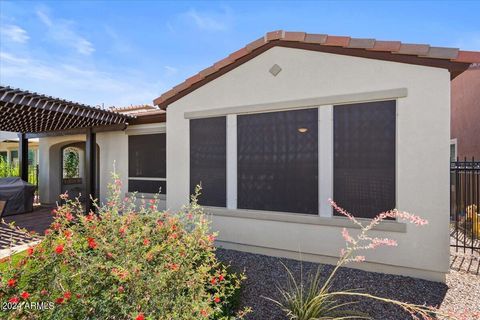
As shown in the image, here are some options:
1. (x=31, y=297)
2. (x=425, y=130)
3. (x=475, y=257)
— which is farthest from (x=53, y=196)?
(x=475, y=257)

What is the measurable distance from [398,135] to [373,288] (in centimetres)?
311

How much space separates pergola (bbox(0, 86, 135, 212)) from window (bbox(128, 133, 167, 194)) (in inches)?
38.4

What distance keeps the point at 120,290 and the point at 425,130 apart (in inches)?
235

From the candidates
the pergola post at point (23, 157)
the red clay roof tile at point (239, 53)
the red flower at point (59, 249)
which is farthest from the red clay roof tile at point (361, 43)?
the pergola post at point (23, 157)

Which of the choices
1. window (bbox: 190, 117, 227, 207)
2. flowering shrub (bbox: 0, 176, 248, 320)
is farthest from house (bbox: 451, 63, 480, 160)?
flowering shrub (bbox: 0, 176, 248, 320)

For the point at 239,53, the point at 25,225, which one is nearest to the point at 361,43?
the point at 239,53

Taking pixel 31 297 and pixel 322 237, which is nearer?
pixel 31 297

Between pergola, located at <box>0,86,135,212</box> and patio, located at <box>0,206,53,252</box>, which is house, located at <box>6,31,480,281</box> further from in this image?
patio, located at <box>0,206,53,252</box>

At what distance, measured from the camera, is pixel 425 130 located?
215 inches

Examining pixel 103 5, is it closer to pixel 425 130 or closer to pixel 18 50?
pixel 18 50

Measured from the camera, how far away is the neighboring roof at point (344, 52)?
5253 millimetres

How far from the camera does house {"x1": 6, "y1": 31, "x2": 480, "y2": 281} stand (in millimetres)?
5434

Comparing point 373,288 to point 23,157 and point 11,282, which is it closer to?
point 11,282

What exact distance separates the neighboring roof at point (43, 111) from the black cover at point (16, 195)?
2559 mm
